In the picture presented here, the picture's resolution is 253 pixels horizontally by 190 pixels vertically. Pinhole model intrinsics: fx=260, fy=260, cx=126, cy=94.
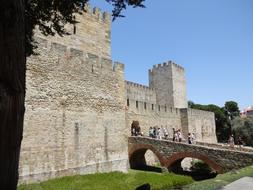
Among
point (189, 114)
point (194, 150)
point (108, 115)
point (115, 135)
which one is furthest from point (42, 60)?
point (189, 114)

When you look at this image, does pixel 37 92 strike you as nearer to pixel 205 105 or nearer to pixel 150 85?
pixel 150 85

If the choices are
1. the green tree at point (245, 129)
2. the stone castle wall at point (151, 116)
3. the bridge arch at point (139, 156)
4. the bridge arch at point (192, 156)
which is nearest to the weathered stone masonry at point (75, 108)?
the stone castle wall at point (151, 116)

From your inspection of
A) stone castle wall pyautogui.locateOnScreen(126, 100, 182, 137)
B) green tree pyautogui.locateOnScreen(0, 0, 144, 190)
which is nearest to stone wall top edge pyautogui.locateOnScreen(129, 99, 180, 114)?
stone castle wall pyautogui.locateOnScreen(126, 100, 182, 137)

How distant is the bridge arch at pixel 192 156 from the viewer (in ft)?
46.4

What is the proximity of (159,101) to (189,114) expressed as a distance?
689cm

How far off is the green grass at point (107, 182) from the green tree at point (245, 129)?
3040cm

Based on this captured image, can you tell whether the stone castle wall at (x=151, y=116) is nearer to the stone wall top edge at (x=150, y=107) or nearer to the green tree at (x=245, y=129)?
the stone wall top edge at (x=150, y=107)

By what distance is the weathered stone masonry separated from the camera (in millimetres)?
10938


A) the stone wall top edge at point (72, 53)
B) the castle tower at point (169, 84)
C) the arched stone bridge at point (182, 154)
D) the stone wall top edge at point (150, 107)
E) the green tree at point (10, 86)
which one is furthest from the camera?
the castle tower at point (169, 84)

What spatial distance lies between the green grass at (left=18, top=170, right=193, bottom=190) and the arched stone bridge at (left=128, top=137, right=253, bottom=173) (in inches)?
68.8

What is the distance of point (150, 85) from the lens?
114ft

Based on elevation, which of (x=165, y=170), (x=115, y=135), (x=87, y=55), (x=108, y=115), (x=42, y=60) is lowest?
(x=165, y=170)

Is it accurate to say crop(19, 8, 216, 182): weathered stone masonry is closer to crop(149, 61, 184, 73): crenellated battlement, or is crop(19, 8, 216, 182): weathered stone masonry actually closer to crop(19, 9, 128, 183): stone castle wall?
crop(19, 9, 128, 183): stone castle wall

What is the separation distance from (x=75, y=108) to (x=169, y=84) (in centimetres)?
2108
